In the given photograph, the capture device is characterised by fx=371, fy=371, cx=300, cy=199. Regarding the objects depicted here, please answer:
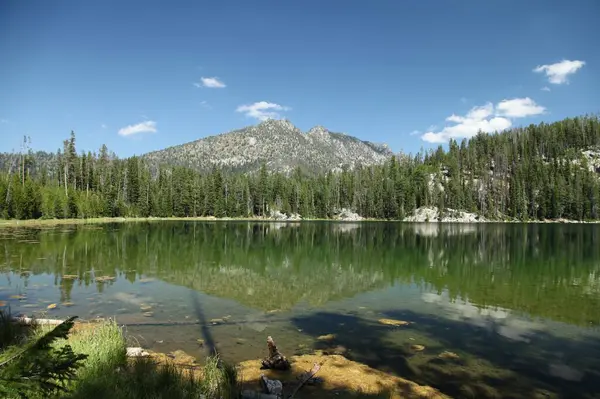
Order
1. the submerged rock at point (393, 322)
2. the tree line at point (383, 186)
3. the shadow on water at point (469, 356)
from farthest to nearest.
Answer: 1. the tree line at point (383, 186)
2. the submerged rock at point (393, 322)
3. the shadow on water at point (469, 356)

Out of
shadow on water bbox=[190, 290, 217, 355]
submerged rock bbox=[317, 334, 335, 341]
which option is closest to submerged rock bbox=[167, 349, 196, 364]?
shadow on water bbox=[190, 290, 217, 355]

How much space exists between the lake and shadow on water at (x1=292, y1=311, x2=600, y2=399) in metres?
0.06

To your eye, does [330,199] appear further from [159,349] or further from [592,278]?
[159,349]

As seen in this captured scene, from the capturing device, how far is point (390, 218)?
550 ft

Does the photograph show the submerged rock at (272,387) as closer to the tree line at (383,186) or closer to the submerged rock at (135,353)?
the submerged rock at (135,353)

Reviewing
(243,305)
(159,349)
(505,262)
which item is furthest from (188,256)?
(505,262)

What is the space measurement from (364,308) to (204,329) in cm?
915

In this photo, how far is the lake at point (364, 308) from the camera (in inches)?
519

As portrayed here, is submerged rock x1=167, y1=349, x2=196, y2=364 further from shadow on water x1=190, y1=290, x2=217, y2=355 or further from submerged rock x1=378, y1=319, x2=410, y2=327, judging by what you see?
submerged rock x1=378, y1=319, x2=410, y2=327

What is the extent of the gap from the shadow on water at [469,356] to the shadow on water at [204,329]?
4.09m

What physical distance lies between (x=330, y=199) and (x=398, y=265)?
141703mm

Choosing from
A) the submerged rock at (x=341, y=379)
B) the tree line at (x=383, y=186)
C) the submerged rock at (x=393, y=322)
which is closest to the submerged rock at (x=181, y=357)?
the submerged rock at (x=341, y=379)

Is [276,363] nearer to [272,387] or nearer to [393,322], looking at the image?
[272,387]

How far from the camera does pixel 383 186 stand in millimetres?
173500
